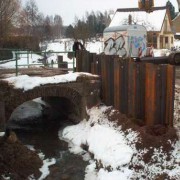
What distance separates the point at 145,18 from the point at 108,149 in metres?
46.5

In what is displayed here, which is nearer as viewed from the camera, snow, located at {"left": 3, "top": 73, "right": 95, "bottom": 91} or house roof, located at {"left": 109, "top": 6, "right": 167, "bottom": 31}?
snow, located at {"left": 3, "top": 73, "right": 95, "bottom": 91}

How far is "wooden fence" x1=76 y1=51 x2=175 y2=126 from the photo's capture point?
10.2m

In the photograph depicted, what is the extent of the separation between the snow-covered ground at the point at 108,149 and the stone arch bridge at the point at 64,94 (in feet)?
0.72

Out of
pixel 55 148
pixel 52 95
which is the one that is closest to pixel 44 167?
pixel 55 148

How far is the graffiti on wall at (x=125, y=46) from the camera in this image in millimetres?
21469

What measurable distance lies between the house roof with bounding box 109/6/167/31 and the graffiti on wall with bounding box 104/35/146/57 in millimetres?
30062

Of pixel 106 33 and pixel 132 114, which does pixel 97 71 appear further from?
pixel 106 33

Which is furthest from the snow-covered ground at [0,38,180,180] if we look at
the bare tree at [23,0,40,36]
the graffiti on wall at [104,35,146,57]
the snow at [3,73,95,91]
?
the bare tree at [23,0,40,36]

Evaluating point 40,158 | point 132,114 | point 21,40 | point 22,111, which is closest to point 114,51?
point 22,111

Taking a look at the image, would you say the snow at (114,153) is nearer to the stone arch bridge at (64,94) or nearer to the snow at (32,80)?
the stone arch bridge at (64,94)

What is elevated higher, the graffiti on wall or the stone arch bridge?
the graffiti on wall

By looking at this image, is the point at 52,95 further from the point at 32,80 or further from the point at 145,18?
the point at 145,18

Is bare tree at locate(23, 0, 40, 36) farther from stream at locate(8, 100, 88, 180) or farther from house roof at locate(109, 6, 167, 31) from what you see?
stream at locate(8, 100, 88, 180)

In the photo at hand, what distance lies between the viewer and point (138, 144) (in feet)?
32.0
